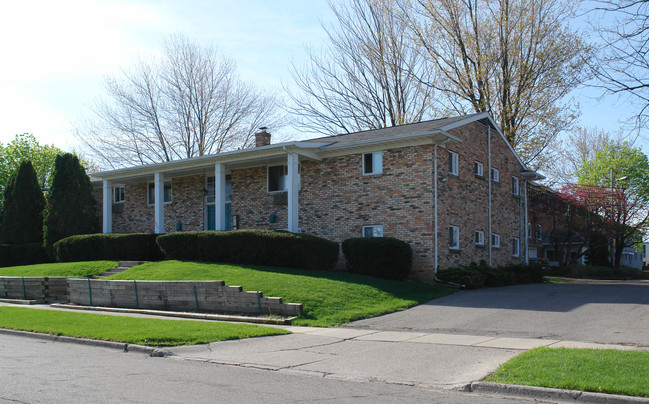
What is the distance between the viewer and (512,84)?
3297cm

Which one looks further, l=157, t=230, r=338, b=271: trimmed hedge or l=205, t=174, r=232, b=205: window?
l=205, t=174, r=232, b=205: window

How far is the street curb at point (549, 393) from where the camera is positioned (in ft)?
20.9

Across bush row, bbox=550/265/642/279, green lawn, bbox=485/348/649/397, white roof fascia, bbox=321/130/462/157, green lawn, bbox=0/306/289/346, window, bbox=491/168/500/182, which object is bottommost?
bush row, bbox=550/265/642/279

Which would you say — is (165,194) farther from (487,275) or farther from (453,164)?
(487,275)

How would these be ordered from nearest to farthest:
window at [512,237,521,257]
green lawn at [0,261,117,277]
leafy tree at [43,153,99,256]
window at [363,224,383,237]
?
window at [363,224,383,237] → green lawn at [0,261,117,277] → window at [512,237,521,257] → leafy tree at [43,153,99,256]

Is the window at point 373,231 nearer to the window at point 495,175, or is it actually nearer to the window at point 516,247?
the window at point 495,175

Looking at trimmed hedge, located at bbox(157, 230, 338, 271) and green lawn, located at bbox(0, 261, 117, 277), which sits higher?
trimmed hedge, located at bbox(157, 230, 338, 271)

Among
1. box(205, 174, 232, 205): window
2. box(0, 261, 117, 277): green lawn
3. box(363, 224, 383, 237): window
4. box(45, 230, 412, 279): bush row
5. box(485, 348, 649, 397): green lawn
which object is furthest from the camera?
box(205, 174, 232, 205): window

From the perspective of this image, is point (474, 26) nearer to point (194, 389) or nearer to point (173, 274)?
point (173, 274)

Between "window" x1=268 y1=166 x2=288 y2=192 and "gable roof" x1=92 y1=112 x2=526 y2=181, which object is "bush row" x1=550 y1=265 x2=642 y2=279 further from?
"window" x1=268 y1=166 x2=288 y2=192

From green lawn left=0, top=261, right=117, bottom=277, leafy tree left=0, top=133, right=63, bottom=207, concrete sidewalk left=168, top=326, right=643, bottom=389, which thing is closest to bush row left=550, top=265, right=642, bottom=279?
concrete sidewalk left=168, top=326, right=643, bottom=389

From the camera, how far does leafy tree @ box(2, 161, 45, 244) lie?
3078 centimetres

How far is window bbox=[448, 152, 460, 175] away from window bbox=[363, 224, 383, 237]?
11.8ft

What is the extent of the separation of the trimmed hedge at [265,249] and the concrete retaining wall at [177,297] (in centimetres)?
431
